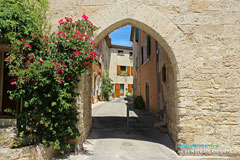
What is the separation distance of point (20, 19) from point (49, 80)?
1570 mm

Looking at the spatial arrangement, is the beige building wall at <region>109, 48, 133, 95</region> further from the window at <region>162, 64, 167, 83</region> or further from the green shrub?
the window at <region>162, 64, 167, 83</region>

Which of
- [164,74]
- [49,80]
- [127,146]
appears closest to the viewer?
[49,80]

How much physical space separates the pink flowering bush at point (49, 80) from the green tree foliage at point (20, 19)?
0.31 meters

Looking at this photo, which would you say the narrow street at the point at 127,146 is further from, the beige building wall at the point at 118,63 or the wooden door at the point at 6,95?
the beige building wall at the point at 118,63

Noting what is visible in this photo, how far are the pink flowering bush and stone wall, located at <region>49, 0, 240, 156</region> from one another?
69 centimetres

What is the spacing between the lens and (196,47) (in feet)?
12.2

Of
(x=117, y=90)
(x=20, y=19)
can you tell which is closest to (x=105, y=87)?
(x=117, y=90)

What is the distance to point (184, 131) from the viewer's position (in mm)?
3564

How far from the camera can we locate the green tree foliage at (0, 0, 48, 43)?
3350 millimetres

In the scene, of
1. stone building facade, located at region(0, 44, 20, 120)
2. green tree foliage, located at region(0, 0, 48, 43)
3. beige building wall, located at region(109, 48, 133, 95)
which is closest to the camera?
green tree foliage, located at region(0, 0, 48, 43)

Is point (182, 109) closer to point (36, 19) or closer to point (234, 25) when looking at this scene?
point (234, 25)

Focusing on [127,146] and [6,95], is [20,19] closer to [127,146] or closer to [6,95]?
[6,95]

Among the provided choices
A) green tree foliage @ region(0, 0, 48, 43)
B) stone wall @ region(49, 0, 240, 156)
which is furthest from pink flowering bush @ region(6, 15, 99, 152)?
stone wall @ region(49, 0, 240, 156)

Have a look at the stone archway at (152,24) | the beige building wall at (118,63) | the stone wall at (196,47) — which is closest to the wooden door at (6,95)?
the stone wall at (196,47)
